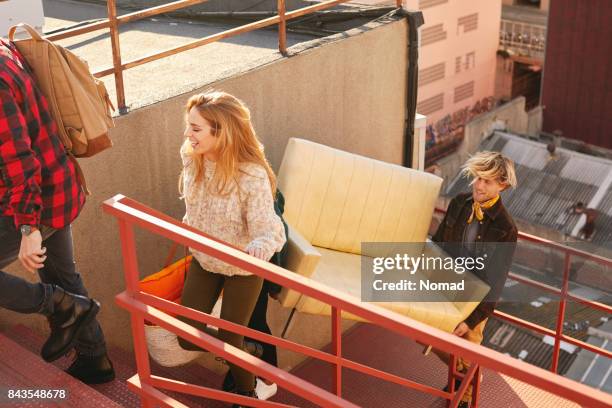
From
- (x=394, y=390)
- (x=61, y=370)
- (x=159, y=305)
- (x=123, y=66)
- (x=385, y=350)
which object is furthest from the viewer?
(x=385, y=350)

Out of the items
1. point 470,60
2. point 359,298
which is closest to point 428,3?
point 470,60

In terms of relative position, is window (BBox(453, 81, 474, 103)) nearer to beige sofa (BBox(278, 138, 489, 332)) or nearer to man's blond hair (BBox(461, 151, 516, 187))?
beige sofa (BBox(278, 138, 489, 332))

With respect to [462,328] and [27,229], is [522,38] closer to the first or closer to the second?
[462,328]

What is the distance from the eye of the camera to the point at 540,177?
976 inches

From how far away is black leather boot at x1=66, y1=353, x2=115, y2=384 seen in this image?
388 cm

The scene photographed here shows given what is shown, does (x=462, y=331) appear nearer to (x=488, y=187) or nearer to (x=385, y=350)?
(x=488, y=187)

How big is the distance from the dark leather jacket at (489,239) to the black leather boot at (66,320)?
2163mm

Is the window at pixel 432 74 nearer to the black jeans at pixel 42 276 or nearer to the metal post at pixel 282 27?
the metal post at pixel 282 27

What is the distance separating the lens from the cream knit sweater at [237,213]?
11.9 ft

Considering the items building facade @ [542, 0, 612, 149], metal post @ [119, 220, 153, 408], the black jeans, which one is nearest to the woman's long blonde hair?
metal post @ [119, 220, 153, 408]

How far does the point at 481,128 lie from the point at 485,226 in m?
24.7

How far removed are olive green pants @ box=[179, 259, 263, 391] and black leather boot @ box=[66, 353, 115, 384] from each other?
386 millimetres

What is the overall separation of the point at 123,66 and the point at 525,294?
18.7 m

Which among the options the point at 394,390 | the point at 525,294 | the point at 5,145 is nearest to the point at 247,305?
the point at 5,145
